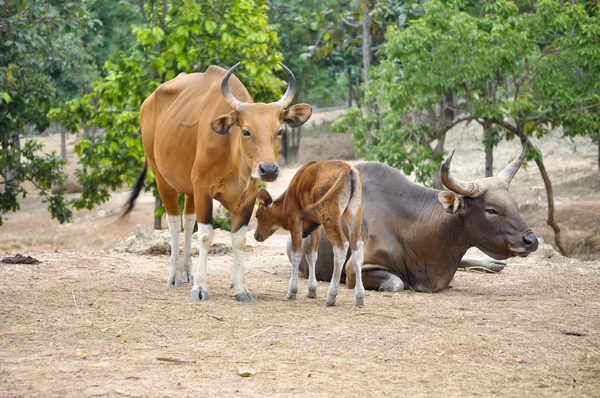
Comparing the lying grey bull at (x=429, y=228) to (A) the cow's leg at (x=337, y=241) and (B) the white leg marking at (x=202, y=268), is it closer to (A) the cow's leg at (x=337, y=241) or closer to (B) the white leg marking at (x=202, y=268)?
(A) the cow's leg at (x=337, y=241)

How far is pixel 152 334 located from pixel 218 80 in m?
3.29

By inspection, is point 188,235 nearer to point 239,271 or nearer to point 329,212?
point 239,271

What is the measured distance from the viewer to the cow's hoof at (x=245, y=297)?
829 centimetres

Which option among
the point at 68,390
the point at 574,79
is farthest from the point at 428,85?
the point at 68,390

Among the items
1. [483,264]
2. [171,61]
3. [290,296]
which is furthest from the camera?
[171,61]

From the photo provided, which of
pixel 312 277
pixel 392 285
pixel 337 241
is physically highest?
pixel 337 241

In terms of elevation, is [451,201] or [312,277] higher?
[451,201]

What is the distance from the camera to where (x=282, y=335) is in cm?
673

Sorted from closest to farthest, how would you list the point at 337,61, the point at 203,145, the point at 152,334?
the point at 152,334 → the point at 203,145 → the point at 337,61

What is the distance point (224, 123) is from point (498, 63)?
7194 millimetres

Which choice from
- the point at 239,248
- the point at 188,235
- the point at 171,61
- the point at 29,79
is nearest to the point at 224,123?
the point at 239,248

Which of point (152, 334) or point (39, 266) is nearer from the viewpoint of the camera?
point (152, 334)

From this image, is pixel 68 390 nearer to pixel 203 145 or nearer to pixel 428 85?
pixel 203 145

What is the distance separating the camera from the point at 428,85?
14.5 meters
